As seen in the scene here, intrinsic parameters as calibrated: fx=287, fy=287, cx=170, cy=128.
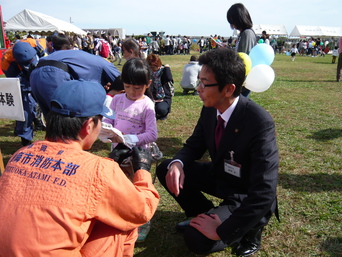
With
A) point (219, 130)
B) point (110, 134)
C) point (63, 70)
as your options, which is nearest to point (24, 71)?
point (63, 70)

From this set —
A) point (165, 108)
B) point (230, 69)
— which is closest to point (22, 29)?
point (165, 108)

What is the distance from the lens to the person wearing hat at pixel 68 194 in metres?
1.18

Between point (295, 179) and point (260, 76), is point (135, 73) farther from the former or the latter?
point (295, 179)

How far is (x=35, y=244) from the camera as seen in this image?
1169 mm

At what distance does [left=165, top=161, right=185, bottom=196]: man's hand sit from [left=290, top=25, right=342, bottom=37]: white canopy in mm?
51286

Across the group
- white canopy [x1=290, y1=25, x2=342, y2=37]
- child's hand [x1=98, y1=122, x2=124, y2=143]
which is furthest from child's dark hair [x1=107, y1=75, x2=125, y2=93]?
white canopy [x1=290, y1=25, x2=342, y2=37]

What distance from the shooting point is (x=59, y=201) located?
1.20 m

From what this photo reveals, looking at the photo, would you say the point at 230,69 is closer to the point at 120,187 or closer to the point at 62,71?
the point at 120,187

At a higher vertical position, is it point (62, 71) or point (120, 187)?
point (62, 71)

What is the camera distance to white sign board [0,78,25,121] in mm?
2588

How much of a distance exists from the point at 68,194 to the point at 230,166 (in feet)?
4.08

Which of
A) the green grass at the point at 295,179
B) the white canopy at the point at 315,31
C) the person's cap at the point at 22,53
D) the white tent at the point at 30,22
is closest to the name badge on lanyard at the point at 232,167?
the green grass at the point at 295,179

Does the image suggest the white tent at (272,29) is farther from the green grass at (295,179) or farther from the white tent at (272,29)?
the green grass at (295,179)

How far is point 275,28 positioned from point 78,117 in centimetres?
5720
